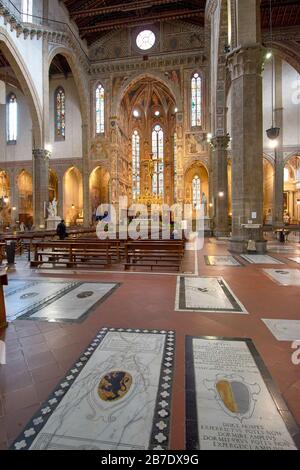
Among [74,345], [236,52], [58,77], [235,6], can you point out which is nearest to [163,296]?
[74,345]

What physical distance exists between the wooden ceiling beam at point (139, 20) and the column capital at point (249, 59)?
15.9m

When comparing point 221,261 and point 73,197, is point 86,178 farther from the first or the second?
point 221,261

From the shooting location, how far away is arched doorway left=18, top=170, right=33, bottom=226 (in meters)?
29.0

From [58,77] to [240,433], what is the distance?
32.6 meters

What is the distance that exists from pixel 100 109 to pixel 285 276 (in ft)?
→ 85.3

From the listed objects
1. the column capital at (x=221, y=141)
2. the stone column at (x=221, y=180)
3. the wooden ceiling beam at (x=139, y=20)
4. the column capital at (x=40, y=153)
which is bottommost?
the stone column at (x=221, y=180)

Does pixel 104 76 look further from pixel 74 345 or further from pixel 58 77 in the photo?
pixel 74 345

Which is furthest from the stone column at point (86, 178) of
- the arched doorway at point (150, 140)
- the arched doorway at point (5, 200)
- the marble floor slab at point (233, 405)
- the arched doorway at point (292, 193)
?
the marble floor slab at point (233, 405)

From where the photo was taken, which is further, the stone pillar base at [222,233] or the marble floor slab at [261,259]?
the stone pillar base at [222,233]

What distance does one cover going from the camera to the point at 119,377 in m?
2.56

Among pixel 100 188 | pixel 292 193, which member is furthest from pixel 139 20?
pixel 292 193

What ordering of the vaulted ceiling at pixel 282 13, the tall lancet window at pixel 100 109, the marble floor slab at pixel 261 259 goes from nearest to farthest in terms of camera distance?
the marble floor slab at pixel 261 259
the vaulted ceiling at pixel 282 13
the tall lancet window at pixel 100 109

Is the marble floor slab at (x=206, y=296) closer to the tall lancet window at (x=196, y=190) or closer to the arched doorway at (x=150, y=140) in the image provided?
the tall lancet window at (x=196, y=190)

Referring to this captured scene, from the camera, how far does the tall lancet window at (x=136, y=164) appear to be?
34531 mm
